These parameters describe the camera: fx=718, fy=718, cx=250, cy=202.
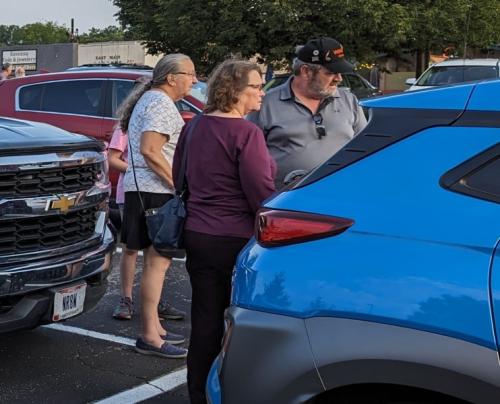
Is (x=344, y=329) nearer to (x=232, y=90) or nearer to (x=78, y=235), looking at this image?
(x=232, y=90)

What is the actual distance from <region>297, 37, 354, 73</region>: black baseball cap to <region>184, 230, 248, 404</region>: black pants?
113cm

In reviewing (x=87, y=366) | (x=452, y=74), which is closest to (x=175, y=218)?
(x=87, y=366)

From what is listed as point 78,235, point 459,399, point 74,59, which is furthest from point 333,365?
point 74,59

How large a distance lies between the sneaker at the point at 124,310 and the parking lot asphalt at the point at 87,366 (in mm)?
42

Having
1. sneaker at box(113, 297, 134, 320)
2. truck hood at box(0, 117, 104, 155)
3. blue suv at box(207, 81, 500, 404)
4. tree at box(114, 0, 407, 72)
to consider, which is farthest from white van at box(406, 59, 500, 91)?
blue suv at box(207, 81, 500, 404)

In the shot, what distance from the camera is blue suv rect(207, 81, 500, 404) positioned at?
1971 millimetres

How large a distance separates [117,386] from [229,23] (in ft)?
52.3

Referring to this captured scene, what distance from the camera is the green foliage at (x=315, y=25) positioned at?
18.1 metres

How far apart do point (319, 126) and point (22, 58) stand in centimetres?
4079

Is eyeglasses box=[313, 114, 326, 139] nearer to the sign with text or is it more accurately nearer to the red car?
the red car

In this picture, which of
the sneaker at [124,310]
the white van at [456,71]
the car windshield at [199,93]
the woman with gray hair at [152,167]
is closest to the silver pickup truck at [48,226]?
the woman with gray hair at [152,167]

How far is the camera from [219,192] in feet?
10.9

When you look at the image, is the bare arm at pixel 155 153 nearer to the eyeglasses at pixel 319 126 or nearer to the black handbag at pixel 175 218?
the black handbag at pixel 175 218

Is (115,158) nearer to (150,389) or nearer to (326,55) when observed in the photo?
(150,389)
